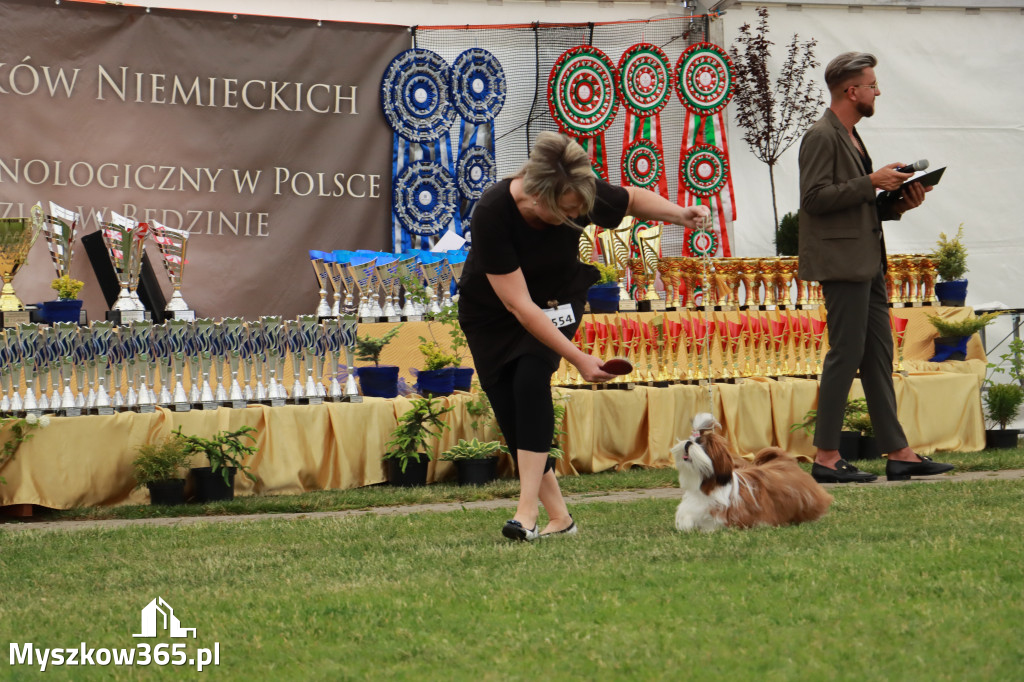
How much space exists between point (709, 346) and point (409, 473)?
2.04 metres

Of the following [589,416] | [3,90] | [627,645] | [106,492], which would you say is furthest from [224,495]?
[3,90]

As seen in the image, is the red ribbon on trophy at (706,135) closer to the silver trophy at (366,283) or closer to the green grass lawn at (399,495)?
the silver trophy at (366,283)

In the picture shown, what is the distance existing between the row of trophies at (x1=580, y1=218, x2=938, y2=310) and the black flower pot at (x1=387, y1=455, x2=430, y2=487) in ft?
5.77

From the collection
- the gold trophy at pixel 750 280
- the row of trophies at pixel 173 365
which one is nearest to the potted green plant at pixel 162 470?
the row of trophies at pixel 173 365

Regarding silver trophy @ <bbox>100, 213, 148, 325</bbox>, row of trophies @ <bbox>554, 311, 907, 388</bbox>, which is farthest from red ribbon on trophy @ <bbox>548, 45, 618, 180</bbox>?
silver trophy @ <bbox>100, 213, 148, 325</bbox>

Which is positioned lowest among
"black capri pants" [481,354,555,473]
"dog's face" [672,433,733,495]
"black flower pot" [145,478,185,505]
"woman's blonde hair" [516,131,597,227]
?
"black flower pot" [145,478,185,505]

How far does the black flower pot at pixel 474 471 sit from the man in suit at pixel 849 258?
1732 mm

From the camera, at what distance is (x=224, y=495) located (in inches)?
211

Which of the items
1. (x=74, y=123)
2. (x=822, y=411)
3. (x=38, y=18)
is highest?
(x=38, y=18)

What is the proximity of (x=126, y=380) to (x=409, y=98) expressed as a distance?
405cm

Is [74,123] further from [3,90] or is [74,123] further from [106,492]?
[106,492]

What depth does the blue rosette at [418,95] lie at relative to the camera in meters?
8.76

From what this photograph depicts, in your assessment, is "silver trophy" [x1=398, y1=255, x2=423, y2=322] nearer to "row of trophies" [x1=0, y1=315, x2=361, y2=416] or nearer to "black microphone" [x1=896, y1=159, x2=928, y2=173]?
"row of trophies" [x1=0, y1=315, x2=361, y2=416]

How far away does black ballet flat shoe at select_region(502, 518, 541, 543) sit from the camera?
3.43 metres
